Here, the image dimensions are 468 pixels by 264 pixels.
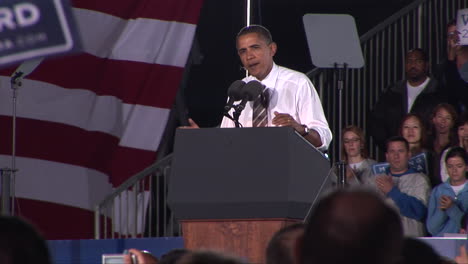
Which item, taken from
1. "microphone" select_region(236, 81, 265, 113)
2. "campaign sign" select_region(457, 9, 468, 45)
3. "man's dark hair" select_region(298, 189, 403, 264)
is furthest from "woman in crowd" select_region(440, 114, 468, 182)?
"man's dark hair" select_region(298, 189, 403, 264)

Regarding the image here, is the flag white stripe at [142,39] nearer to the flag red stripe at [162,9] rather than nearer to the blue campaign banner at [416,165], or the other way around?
the flag red stripe at [162,9]

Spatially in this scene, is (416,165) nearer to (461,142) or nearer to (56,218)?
(461,142)

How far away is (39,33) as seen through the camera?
4.31m

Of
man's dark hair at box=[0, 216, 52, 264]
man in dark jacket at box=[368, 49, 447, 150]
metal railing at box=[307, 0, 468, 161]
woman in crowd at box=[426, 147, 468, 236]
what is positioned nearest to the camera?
man's dark hair at box=[0, 216, 52, 264]

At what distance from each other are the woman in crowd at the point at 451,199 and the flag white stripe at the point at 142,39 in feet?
9.39

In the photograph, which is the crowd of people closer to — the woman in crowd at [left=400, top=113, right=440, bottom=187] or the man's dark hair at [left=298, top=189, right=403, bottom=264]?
the woman in crowd at [left=400, top=113, right=440, bottom=187]

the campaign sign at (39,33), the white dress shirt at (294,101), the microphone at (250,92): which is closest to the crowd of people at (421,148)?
the white dress shirt at (294,101)

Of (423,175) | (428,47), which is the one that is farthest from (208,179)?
(428,47)

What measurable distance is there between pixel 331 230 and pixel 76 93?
674cm

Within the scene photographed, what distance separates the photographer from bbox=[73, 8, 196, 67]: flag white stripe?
27.1ft

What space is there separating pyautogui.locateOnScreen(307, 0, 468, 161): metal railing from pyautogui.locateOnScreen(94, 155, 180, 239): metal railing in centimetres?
160

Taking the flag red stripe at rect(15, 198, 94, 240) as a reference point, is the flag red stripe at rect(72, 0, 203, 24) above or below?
above

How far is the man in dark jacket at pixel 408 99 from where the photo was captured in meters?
7.62

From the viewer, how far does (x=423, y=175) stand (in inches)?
257
